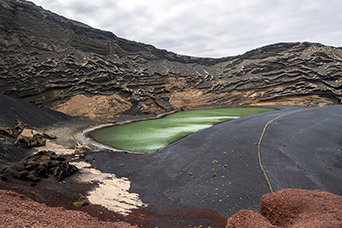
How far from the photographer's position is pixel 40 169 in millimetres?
8477

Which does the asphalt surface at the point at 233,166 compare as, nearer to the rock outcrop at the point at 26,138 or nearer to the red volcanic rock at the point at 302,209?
the red volcanic rock at the point at 302,209

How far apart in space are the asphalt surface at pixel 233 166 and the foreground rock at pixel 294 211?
2473mm

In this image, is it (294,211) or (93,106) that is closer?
(294,211)

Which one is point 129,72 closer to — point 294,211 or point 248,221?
point 248,221

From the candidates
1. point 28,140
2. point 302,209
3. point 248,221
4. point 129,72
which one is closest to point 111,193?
point 248,221

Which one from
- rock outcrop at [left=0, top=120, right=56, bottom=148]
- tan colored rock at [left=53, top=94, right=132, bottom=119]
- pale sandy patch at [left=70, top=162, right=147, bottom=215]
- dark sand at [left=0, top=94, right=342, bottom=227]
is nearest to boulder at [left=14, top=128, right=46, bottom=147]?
rock outcrop at [left=0, top=120, right=56, bottom=148]

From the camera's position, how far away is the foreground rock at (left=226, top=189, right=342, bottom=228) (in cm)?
394

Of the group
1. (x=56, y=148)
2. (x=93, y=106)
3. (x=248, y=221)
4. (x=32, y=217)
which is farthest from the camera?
(x=93, y=106)

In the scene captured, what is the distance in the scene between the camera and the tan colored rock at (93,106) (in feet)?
101

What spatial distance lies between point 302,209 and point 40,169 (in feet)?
34.1

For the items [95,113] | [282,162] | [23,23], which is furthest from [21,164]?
[23,23]

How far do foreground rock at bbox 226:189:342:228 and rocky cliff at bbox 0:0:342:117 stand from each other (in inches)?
→ 1200

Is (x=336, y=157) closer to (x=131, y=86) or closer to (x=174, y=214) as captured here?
(x=174, y=214)

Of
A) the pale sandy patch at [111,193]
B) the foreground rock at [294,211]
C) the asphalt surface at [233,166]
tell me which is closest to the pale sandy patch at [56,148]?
the asphalt surface at [233,166]
